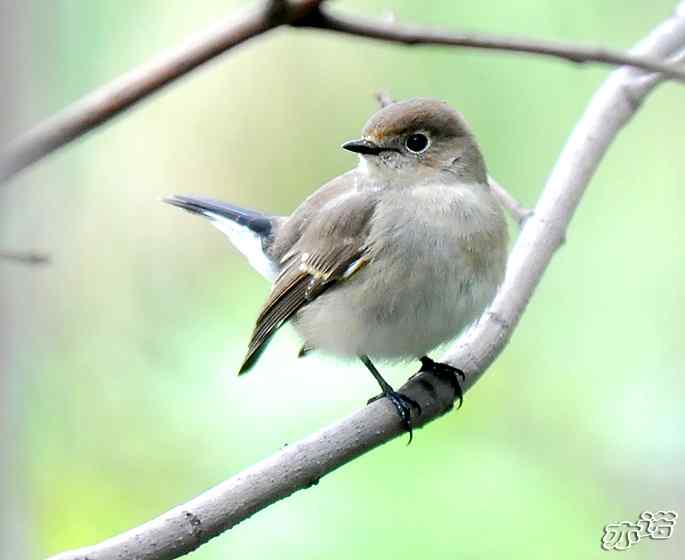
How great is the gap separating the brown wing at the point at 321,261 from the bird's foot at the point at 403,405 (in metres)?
0.47

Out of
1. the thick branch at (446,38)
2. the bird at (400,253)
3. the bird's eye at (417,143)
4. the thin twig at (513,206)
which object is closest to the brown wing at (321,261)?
the bird at (400,253)

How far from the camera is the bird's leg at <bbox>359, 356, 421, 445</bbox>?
2723 millimetres

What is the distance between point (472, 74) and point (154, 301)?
1723 mm

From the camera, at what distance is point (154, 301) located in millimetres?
4180

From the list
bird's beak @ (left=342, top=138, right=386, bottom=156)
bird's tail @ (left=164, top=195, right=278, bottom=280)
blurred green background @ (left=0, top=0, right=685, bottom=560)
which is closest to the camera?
blurred green background @ (left=0, top=0, right=685, bottom=560)

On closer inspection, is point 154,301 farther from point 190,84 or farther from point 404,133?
point 190,84

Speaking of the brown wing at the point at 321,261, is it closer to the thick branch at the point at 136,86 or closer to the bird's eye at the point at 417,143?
the bird's eye at the point at 417,143

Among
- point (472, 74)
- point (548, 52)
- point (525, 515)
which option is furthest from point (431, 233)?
point (548, 52)

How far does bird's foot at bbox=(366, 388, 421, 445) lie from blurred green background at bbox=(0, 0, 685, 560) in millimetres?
198

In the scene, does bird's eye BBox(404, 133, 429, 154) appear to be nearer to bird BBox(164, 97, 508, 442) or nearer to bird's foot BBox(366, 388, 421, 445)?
bird BBox(164, 97, 508, 442)

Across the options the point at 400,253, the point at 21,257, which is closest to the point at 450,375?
the point at 400,253

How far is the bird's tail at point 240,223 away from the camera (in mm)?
4117

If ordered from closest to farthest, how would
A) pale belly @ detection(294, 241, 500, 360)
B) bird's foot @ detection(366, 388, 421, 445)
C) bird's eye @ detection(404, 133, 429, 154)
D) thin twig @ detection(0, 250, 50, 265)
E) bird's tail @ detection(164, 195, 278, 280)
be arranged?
thin twig @ detection(0, 250, 50, 265)
bird's foot @ detection(366, 388, 421, 445)
pale belly @ detection(294, 241, 500, 360)
bird's eye @ detection(404, 133, 429, 154)
bird's tail @ detection(164, 195, 278, 280)

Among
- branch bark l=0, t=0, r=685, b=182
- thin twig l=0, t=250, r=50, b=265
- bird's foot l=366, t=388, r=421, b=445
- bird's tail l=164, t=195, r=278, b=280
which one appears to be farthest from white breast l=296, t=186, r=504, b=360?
branch bark l=0, t=0, r=685, b=182
